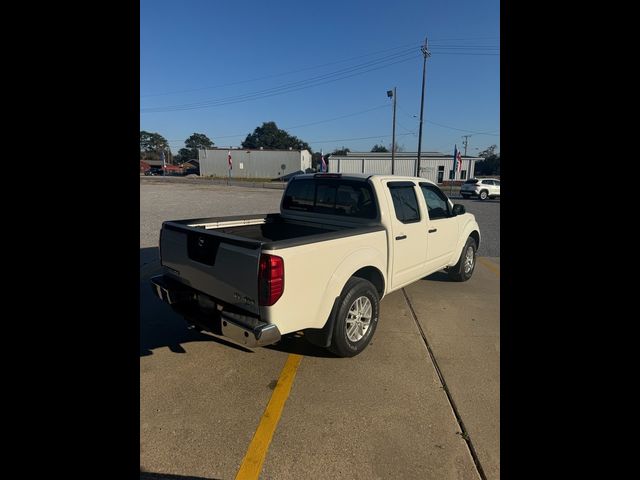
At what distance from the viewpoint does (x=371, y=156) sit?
53812 millimetres

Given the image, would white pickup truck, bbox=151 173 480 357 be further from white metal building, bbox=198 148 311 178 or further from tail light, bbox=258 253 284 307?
white metal building, bbox=198 148 311 178

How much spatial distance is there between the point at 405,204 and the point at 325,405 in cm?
259

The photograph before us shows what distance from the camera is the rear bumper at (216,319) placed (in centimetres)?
270

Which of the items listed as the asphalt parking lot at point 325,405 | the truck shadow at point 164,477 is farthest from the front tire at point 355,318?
the truck shadow at point 164,477

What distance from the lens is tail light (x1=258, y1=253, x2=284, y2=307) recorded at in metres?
2.65

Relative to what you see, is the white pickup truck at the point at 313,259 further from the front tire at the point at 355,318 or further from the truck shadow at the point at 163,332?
the truck shadow at the point at 163,332

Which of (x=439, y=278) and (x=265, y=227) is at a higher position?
(x=265, y=227)

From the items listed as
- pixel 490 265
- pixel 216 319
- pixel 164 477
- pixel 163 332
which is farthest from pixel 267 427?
pixel 490 265

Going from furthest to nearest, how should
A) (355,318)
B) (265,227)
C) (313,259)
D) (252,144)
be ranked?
(252,144)
(265,227)
(355,318)
(313,259)

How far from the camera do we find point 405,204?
437 centimetres

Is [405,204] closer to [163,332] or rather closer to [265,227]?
[265,227]
